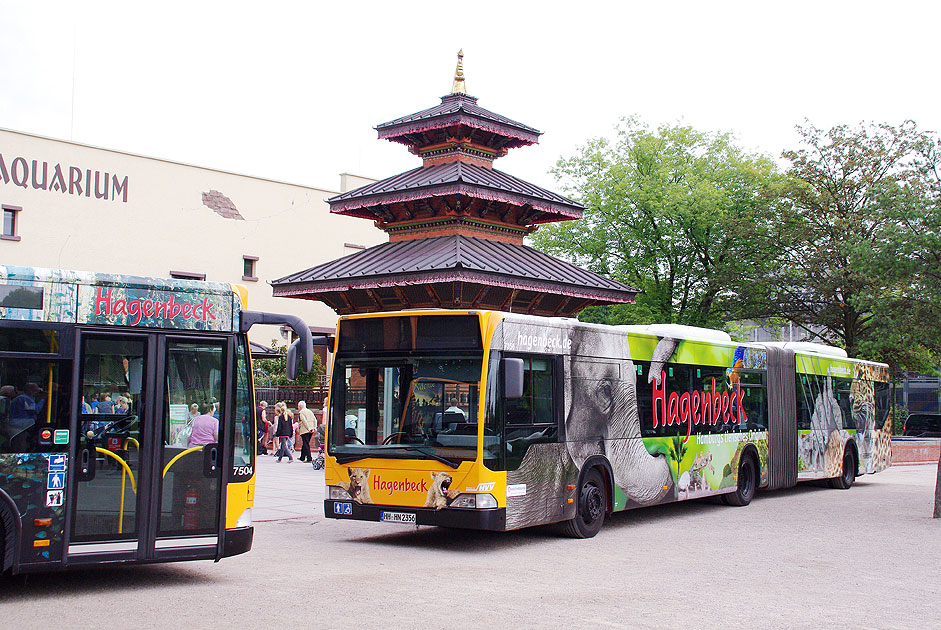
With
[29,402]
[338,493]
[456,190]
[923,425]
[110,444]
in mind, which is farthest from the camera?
[923,425]

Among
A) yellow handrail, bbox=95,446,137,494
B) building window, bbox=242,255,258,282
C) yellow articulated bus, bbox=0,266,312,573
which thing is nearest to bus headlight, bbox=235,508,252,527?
yellow articulated bus, bbox=0,266,312,573

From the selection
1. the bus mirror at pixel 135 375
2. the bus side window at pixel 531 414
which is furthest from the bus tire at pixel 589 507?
the bus mirror at pixel 135 375

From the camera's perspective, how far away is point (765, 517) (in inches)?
640

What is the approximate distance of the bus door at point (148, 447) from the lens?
867cm

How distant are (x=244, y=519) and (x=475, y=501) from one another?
3.06 meters

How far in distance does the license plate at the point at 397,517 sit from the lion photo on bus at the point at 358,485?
267mm

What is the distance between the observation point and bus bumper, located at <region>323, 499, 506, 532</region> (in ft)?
38.4

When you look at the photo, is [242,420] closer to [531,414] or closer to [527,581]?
[527,581]

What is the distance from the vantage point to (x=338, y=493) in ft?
41.8

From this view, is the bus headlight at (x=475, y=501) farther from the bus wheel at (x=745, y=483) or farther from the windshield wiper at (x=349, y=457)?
the bus wheel at (x=745, y=483)

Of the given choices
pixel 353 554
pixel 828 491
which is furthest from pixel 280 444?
pixel 353 554

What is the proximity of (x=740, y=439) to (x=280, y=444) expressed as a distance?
14.7m

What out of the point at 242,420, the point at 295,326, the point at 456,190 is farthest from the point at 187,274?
the point at 242,420

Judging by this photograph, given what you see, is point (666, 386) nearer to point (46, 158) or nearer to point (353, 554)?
point (353, 554)
